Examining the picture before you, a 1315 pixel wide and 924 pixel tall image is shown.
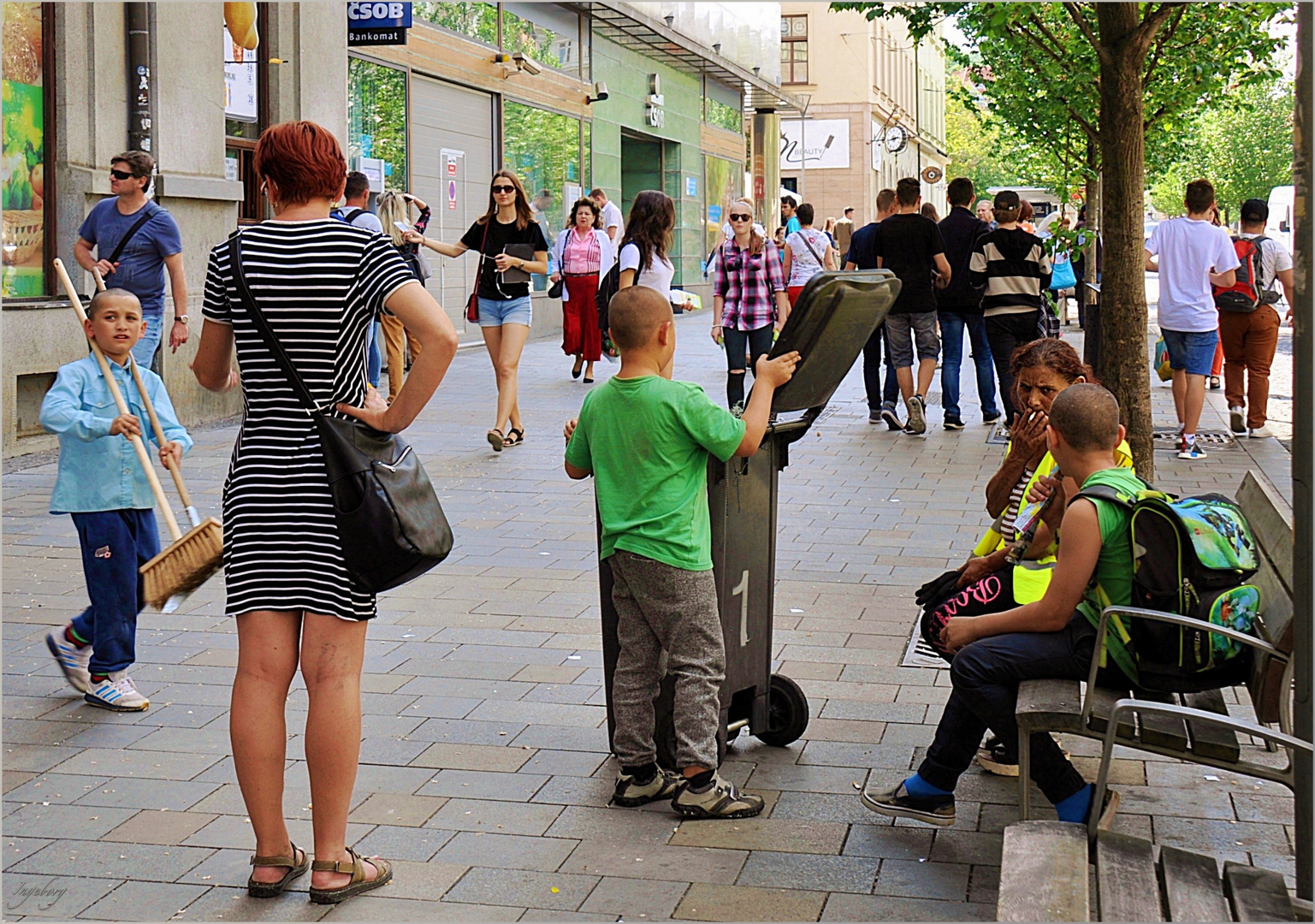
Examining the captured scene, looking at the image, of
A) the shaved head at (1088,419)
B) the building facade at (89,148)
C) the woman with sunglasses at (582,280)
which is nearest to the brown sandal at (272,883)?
the shaved head at (1088,419)

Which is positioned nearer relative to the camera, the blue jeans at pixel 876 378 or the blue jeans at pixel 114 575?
the blue jeans at pixel 114 575

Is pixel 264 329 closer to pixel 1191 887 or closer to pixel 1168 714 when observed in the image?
pixel 1168 714

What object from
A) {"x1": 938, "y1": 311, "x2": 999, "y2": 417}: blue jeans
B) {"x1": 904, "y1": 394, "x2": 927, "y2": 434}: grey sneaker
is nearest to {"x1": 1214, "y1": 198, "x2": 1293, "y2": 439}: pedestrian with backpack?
{"x1": 938, "y1": 311, "x2": 999, "y2": 417}: blue jeans

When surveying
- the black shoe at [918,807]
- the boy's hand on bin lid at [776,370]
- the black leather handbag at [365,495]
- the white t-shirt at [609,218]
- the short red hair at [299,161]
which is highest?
the white t-shirt at [609,218]

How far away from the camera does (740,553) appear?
4555 millimetres

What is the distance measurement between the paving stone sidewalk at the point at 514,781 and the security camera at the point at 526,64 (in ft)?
52.4

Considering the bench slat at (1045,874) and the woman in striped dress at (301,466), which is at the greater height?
the woman in striped dress at (301,466)

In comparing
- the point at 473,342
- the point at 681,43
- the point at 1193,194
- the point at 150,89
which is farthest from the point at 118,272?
the point at 681,43

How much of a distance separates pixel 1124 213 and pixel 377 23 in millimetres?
10360

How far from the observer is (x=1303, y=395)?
9.30 ft

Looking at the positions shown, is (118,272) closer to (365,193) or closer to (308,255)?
(365,193)

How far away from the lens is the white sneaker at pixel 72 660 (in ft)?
17.6

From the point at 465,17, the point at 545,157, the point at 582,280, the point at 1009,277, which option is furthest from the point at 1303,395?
the point at 545,157

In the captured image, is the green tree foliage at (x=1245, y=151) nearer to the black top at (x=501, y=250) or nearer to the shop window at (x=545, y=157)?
the shop window at (x=545, y=157)
